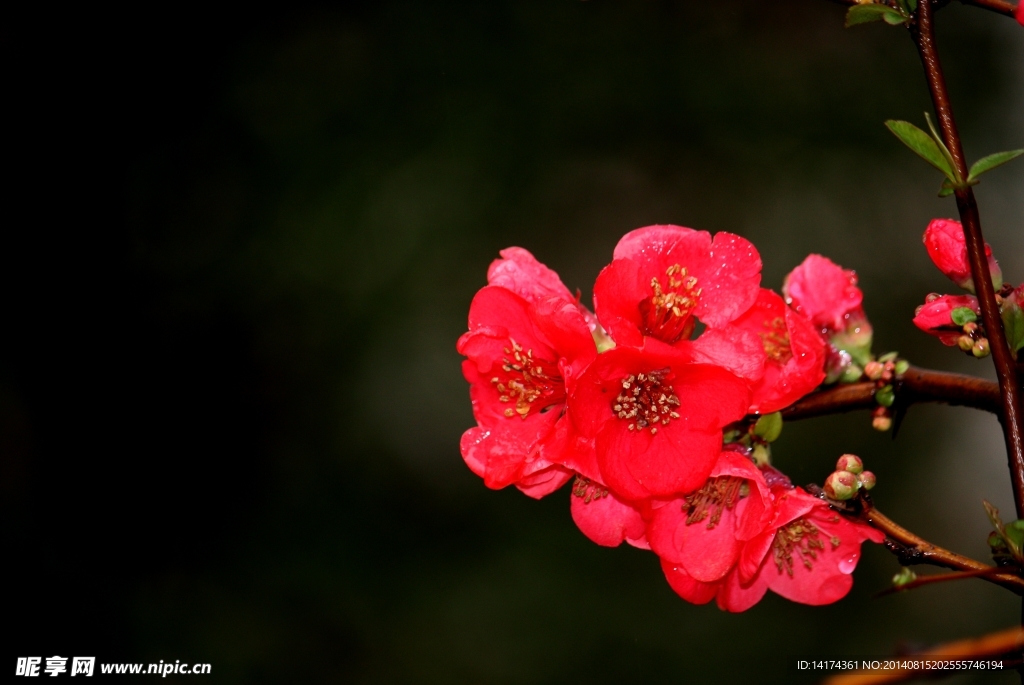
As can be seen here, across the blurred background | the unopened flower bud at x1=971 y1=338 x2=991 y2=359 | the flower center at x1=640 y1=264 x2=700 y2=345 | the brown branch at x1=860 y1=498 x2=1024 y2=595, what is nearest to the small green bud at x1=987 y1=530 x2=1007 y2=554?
the brown branch at x1=860 y1=498 x2=1024 y2=595

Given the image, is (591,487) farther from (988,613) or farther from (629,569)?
(988,613)

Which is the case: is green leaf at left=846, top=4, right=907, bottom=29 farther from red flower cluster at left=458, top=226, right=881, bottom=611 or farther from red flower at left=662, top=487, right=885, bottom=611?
red flower at left=662, top=487, right=885, bottom=611

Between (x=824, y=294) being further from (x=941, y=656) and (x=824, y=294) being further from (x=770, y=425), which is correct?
(x=941, y=656)

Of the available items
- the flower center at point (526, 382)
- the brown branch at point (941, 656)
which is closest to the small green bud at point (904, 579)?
the brown branch at point (941, 656)

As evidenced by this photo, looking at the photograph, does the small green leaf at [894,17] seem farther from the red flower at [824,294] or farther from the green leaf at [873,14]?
the red flower at [824,294]

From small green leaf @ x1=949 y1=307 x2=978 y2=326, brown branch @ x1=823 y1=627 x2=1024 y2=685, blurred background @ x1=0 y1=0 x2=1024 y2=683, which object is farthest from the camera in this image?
blurred background @ x1=0 y1=0 x2=1024 y2=683

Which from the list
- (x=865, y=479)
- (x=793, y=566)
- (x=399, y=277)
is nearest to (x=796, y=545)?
(x=793, y=566)
